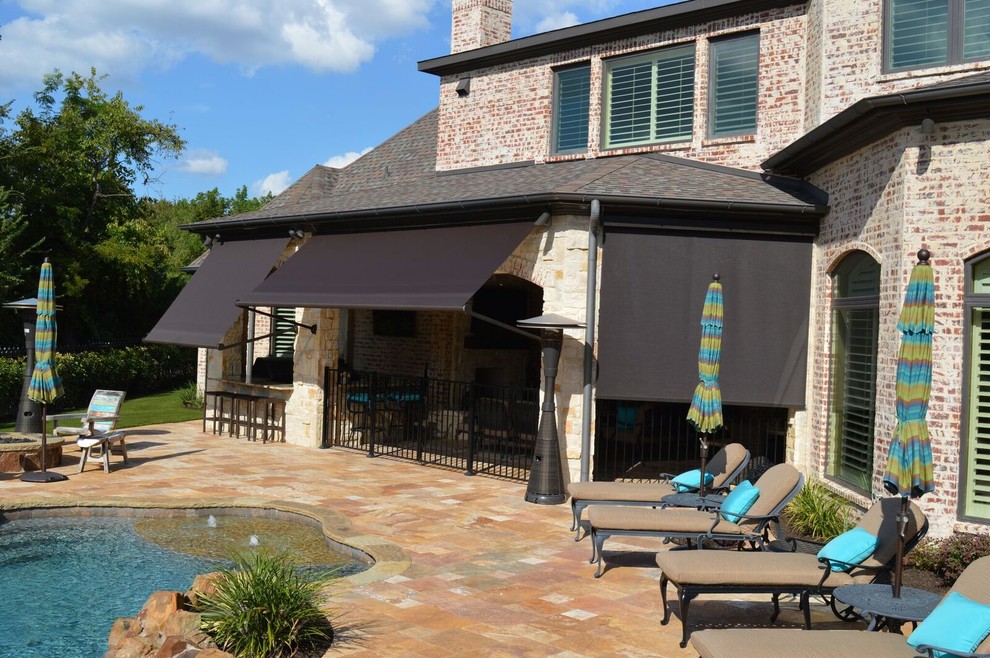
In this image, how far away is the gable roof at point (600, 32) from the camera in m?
14.5

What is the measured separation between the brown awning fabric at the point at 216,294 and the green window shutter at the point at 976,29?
39.0ft

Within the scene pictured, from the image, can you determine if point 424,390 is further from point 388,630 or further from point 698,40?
point 388,630

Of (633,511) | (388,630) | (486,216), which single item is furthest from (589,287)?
(388,630)

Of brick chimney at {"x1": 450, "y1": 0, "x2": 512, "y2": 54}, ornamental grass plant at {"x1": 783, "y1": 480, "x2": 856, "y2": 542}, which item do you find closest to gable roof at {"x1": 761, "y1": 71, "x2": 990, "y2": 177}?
ornamental grass plant at {"x1": 783, "y1": 480, "x2": 856, "y2": 542}

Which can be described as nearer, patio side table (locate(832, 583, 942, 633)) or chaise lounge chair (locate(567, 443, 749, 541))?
patio side table (locate(832, 583, 942, 633))

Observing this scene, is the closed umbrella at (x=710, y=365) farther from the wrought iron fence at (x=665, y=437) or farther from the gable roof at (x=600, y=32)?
the gable roof at (x=600, y=32)

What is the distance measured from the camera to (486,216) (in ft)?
45.6

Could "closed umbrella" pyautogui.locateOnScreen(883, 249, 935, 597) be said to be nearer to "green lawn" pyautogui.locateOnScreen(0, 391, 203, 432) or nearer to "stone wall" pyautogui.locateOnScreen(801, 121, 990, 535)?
"stone wall" pyautogui.locateOnScreen(801, 121, 990, 535)

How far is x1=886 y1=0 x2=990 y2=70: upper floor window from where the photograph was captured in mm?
11000

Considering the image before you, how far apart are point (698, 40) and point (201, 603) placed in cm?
1225

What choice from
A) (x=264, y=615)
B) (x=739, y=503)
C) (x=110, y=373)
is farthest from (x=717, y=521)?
(x=110, y=373)

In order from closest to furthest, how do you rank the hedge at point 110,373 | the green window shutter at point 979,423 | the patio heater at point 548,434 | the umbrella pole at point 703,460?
the green window shutter at point 979,423 < the umbrella pole at point 703,460 < the patio heater at point 548,434 < the hedge at point 110,373

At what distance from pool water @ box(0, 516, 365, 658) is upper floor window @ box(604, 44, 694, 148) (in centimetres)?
923

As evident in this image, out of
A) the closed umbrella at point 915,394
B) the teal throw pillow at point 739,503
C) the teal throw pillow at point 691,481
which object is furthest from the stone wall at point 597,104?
the closed umbrella at point 915,394
